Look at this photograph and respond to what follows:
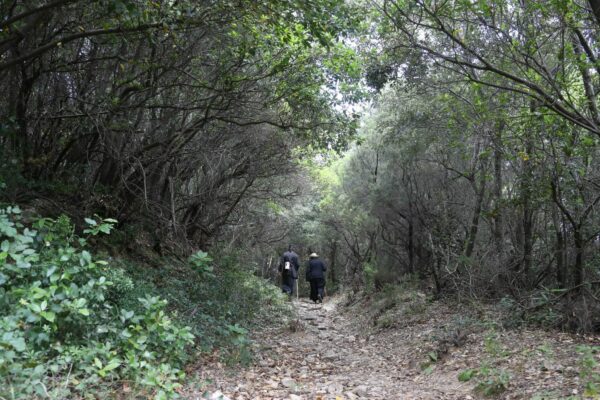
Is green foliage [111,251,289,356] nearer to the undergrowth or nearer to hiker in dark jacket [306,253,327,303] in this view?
the undergrowth

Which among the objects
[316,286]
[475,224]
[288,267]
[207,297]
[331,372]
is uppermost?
[475,224]

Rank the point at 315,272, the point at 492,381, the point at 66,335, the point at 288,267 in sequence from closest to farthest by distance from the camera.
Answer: the point at 66,335
the point at 492,381
the point at 288,267
the point at 315,272

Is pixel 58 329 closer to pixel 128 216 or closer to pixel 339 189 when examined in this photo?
pixel 128 216

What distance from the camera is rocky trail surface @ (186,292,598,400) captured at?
538 cm

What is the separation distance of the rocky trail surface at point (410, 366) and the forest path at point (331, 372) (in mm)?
14

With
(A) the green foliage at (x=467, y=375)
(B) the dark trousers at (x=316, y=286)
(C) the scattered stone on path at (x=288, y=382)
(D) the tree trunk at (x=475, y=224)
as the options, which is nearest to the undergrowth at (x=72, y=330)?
(C) the scattered stone on path at (x=288, y=382)

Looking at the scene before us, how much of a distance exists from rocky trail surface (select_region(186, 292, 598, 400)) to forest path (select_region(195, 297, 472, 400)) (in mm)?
14

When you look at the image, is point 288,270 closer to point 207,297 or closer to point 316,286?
point 316,286

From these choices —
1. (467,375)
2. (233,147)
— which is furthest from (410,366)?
(233,147)

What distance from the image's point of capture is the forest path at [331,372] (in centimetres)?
577

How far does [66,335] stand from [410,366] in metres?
5.33

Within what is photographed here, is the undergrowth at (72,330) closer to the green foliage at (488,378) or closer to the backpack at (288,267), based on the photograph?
the green foliage at (488,378)

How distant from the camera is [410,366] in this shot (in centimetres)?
751

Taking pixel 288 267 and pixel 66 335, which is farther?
pixel 288 267
